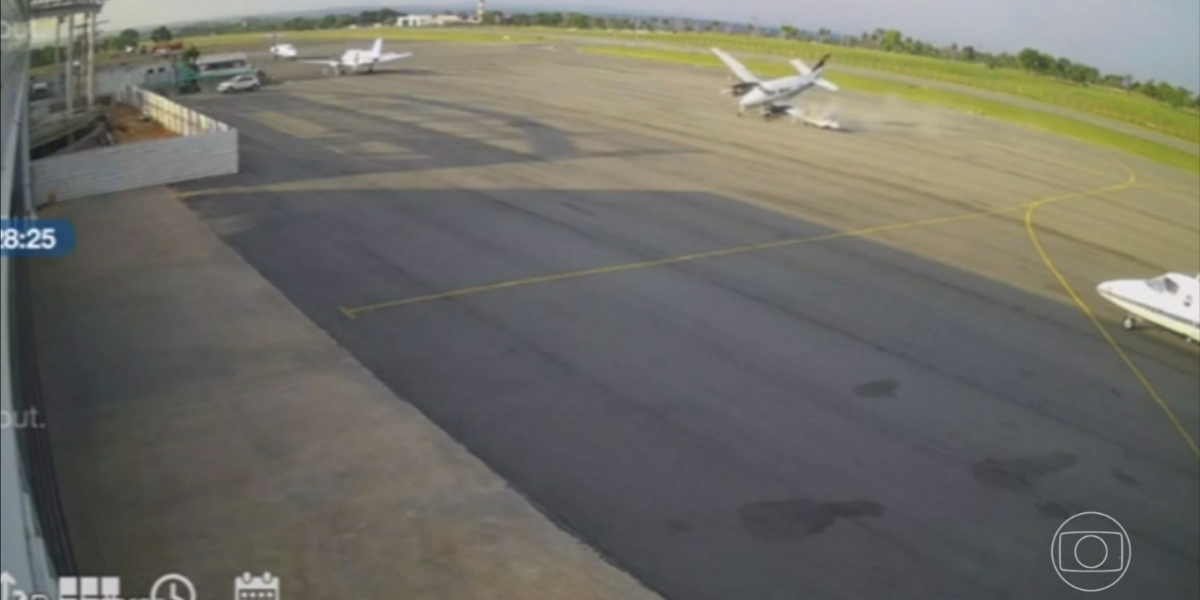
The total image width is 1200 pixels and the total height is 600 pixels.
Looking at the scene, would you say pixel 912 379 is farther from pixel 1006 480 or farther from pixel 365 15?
pixel 365 15

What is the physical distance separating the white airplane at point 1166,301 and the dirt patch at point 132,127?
37273 millimetres

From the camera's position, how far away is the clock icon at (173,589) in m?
11.9

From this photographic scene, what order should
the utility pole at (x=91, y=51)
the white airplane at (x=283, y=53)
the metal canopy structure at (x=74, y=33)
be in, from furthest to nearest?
the white airplane at (x=283, y=53)
the utility pole at (x=91, y=51)
the metal canopy structure at (x=74, y=33)

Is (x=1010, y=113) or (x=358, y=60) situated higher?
(x=1010, y=113)

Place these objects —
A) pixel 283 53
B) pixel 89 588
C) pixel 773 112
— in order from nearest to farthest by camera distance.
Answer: pixel 89 588, pixel 773 112, pixel 283 53

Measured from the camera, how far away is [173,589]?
1205 cm

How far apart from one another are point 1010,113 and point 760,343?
66880mm

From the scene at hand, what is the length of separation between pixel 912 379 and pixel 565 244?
12.4 m

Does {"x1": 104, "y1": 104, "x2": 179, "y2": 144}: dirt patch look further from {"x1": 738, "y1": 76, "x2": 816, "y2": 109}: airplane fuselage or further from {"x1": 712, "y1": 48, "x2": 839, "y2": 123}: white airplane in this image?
{"x1": 738, "y1": 76, "x2": 816, "y2": 109}: airplane fuselage

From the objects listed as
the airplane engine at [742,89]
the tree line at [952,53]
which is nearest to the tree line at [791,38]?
the tree line at [952,53]

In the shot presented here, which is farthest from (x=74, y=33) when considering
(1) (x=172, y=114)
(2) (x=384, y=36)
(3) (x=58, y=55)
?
(2) (x=384, y=36)
